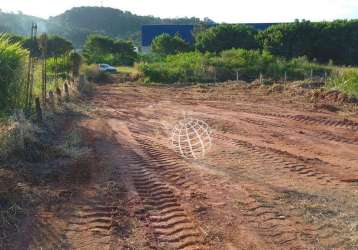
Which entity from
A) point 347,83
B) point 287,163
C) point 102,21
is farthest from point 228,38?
point 102,21

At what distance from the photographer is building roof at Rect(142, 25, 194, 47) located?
60769 mm

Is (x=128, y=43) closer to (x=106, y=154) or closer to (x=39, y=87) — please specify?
(x=39, y=87)

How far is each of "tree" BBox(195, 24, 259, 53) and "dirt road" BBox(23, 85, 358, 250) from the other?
92.8 ft

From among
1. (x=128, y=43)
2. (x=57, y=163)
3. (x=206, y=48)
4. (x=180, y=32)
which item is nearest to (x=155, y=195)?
(x=57, y=163)

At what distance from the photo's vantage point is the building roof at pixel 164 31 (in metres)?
60.8

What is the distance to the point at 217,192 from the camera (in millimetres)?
6781

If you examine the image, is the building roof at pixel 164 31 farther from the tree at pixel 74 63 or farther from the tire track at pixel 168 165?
the tire track at pixel 168 165

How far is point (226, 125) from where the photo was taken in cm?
1281

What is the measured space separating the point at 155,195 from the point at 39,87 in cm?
843

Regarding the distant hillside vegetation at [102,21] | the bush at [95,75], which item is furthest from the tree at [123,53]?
the distant hillside vegetation at [102,21]

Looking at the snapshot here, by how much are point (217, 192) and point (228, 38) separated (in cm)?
3543

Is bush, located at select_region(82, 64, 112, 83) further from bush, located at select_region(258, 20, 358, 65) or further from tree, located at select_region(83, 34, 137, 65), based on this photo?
tree, located at select_region(83, 34, 137, 65)

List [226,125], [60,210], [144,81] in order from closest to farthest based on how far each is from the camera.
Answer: [60,210] < [226,125] < [144,81]

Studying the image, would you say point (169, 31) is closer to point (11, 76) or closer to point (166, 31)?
point (166, 31)
